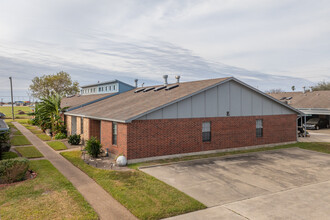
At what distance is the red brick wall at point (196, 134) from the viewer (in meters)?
15.8

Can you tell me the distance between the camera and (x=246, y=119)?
67.9 feet

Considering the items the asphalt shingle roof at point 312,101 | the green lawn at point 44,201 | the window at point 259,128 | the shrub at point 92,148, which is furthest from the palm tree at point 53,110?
the asphalt shingle roof at point 312,101

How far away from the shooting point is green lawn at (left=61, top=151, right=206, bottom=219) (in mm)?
8816

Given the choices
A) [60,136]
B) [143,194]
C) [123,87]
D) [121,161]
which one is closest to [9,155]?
[60,136]

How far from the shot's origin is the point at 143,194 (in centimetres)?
1031

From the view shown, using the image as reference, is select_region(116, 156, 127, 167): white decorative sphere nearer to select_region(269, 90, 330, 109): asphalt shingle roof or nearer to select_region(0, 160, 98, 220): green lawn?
select_region(0, 160, 98, 220): green lawn

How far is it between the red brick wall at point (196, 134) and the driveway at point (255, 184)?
1.83 meters

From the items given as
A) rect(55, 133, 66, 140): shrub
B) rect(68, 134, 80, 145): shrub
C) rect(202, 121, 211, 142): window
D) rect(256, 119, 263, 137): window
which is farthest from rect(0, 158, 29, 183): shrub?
rect(256, 119, 263, 137): window

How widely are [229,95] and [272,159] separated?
584 centimetres

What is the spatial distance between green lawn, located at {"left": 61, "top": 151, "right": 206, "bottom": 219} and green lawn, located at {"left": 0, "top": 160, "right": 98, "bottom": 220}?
56.4 inches

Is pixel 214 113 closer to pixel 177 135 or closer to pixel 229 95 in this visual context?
pixel 229 95

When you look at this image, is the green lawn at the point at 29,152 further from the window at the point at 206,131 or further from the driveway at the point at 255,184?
the window at the point at 206,131

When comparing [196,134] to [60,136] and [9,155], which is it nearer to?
[9,155]

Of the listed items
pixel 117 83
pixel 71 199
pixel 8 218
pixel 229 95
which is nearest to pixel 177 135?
pixel 229 95
